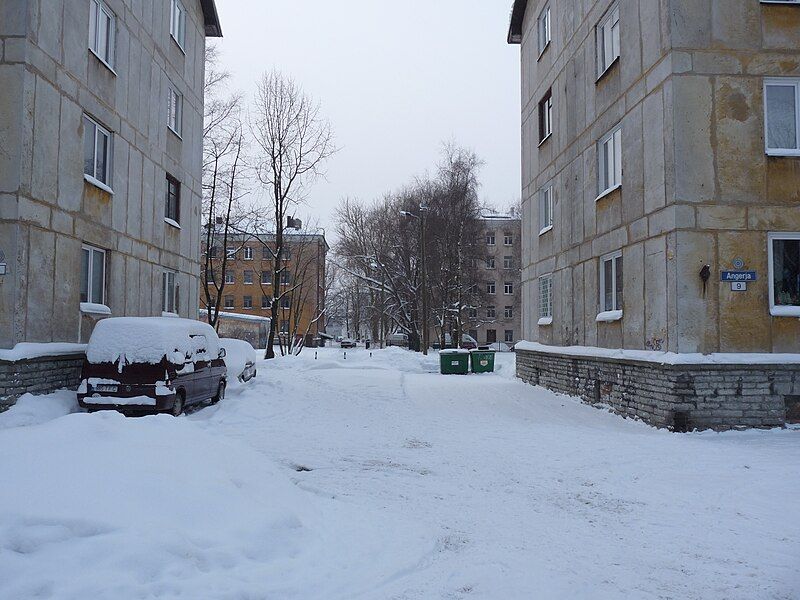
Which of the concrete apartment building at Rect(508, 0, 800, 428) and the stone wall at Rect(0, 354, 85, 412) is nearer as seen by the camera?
the stone wall at Rect(0, 354, 85, 412)

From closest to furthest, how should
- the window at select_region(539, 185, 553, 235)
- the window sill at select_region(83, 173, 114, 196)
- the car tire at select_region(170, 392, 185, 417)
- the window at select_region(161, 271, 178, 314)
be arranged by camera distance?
the car tire at select_region(170, 392, 185, 417), the window sill at select_region(83, 173, 114, 196), the window at select_region(161, 271, 178, 314), the window at select_region(539, 185, 553, 235)

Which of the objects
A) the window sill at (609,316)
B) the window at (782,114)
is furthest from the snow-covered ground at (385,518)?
the window at (782,114)

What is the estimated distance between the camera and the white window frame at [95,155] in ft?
41.9

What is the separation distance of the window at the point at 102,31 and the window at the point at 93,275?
4034mm

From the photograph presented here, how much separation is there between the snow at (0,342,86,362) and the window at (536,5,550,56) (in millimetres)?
15505

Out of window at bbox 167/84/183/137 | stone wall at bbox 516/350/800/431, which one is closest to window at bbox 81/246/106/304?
window at bbox 167/84/183/137

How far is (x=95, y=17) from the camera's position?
13.3 m

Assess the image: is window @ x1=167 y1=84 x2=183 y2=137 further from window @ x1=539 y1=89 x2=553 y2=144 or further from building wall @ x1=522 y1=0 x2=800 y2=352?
building wall @ x1=522 y1=0 x2=800 y2=352

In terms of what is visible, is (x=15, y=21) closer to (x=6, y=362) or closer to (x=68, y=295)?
(x=68, y=295)

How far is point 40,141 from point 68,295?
9.15 ft

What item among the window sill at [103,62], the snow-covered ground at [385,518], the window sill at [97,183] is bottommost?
the snow-covered ground at [385,518]

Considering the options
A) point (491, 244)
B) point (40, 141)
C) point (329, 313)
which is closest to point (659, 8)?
point (40, 141)

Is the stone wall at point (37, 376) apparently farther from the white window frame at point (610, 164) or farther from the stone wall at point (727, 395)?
the white window frame at point (610, 164)

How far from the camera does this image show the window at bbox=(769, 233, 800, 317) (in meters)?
10.7
